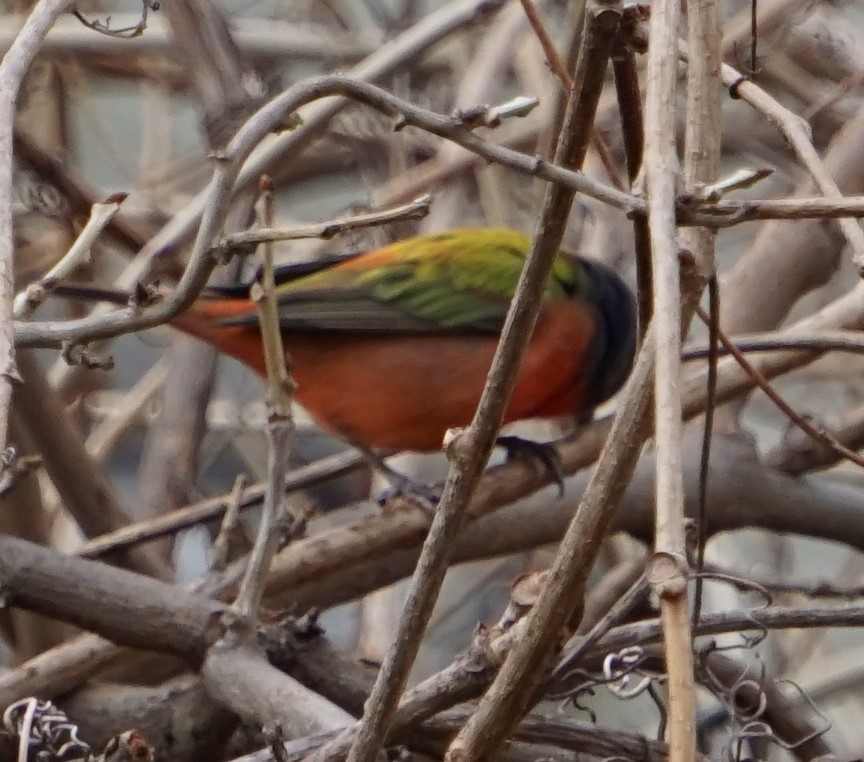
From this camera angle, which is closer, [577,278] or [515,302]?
[515,302]

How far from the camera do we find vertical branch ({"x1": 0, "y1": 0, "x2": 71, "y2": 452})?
937mm

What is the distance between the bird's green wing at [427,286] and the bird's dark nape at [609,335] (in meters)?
0.13

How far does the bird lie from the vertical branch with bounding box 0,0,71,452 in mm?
1643

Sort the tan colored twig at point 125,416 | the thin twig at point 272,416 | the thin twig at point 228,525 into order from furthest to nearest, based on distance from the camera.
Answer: the tan colored twig at point 125,416
the thin twig at point 228,525
the thin twig at point 272,416

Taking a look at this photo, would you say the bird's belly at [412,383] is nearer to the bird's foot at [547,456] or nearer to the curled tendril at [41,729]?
the bird's foot at [547,456]

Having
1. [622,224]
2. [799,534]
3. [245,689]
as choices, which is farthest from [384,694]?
[622,224]

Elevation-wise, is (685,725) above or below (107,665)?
below

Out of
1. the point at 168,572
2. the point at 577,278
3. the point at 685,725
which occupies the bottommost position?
the point at 685,725

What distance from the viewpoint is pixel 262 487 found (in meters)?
2.16

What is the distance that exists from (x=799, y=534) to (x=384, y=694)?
158 centimetres

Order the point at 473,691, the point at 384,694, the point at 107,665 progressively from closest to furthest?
the point at 384,694
the point at 473,691
the point at 107,665

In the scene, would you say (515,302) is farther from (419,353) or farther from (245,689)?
(419,353)

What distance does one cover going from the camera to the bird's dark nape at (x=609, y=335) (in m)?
2.97

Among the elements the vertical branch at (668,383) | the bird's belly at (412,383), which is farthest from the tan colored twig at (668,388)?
the bird's belly at (412,383)
